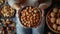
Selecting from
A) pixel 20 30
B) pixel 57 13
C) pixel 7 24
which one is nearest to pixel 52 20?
pixel 57 13

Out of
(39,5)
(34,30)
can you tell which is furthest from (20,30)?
(39,5)

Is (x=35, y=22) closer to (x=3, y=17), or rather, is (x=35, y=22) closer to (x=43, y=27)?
(x=43, y=27)

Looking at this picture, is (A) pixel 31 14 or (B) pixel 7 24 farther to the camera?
(B) pixel 7 24

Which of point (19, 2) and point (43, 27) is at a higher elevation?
point (19, 2)

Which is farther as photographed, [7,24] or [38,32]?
[7,24]

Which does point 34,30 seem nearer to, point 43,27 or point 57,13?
point 43,27
